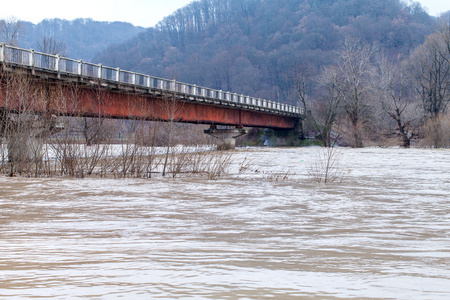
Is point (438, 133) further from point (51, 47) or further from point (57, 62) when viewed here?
point (51, 47)

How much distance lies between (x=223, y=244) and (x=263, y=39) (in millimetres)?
161080

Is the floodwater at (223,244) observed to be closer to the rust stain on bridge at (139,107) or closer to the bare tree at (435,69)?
the rust stain on bridge at (139,107)

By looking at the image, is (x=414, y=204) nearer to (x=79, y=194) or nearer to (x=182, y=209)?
A: (x=182, y=209)

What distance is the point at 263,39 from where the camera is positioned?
161 metres

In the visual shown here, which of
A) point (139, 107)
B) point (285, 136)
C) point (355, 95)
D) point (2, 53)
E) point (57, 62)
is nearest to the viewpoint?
point (2, 53)

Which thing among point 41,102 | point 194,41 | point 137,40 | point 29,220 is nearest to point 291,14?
point 194,41

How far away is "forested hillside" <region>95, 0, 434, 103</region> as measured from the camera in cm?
13088

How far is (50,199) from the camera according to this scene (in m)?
11.0

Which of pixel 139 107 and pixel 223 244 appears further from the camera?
pixel 139 107

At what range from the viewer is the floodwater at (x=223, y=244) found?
4.17 metres

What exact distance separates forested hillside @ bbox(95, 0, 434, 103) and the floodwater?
104474 millimetres

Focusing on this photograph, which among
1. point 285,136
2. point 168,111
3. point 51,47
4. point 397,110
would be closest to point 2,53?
point 168,111

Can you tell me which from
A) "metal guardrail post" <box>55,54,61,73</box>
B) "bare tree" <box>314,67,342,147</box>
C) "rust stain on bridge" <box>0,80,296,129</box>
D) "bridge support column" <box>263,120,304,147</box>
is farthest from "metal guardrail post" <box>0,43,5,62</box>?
"bridge support column" <box>263,120,304,147</box>

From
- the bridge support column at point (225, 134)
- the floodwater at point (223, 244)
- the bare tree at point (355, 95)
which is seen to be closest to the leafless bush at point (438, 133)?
the bare tree at point (355, 95)
